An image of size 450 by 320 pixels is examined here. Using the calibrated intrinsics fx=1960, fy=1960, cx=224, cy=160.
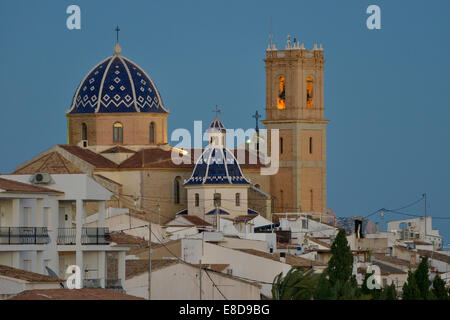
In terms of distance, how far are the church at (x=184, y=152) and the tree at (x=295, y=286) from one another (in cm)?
3273

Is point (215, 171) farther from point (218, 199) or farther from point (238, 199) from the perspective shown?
point (238, 199)

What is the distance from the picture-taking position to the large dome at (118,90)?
81.9 metres

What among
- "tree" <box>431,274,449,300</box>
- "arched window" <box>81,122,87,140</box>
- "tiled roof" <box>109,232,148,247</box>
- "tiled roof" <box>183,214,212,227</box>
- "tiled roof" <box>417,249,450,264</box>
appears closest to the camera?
"tree" <box>431,274,449,300</box>

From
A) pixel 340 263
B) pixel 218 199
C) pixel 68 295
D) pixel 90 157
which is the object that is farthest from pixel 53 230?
pixel 90 157

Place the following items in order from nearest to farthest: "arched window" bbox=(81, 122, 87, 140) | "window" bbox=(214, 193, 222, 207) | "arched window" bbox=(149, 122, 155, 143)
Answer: "window" bbox=(214, 193, 222, 207), "arched window" bbox=(149, 122, 155, 143), "arched window" bbox=(81, 122, 87, 140)

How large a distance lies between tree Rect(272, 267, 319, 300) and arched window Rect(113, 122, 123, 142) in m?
43.2

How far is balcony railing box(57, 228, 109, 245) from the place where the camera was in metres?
36.9

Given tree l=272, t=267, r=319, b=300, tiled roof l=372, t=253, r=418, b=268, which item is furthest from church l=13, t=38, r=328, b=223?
tree l=272, t=267, r=319, b=300

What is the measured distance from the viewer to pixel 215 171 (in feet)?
258

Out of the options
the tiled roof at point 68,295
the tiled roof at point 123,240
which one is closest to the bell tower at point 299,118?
the tiled roof at point 123,240

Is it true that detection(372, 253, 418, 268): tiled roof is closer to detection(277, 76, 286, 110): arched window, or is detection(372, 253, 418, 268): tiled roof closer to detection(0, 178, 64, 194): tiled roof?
detection(0, 178, 64, 194): tiled roof

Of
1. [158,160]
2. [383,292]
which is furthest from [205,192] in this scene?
[383,292]
